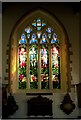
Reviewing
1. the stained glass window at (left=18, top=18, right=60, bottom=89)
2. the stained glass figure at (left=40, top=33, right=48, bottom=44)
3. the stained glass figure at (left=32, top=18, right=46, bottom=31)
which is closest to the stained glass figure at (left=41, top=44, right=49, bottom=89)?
the stained glass window at (left=18, top=18, right=60, bottom=89)

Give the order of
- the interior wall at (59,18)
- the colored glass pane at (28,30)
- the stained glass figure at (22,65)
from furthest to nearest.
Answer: the colored glass pane at (28,30) → the stained glass figure at (22,65) → the interior wall at (59,18)

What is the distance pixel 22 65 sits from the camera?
23.7 ft

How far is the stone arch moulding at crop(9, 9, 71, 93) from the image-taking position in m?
6.93

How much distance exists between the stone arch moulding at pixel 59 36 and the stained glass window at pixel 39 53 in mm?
121

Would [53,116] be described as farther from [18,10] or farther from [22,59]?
[18,10]

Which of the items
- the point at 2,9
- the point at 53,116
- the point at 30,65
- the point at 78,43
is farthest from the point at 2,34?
the point at 53,116

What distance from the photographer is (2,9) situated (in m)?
7.02

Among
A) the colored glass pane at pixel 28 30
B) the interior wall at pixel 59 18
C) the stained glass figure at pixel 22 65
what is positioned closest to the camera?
the interior wall at pixel 59 18

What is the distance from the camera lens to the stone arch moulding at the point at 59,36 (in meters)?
6.93

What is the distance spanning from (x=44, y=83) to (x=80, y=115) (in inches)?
51.5

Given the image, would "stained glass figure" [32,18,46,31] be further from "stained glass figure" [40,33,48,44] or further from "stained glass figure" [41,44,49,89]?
"stained glass figure" [41,44,49,89]

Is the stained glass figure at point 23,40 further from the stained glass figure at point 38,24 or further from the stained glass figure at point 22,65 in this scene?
the stained glass figure at point 38,24

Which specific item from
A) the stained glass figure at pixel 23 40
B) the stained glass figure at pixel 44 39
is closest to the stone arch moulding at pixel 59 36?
the stained glass figure at pixel 23 40

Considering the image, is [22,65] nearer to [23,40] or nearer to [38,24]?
[23,40]
